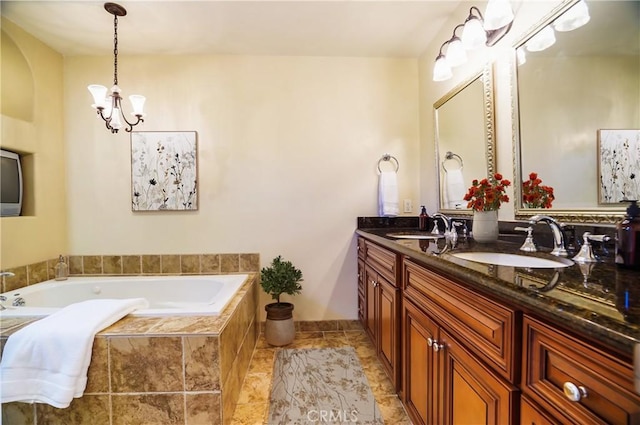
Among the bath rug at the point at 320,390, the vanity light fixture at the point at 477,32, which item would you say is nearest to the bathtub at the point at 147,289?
the bath rug at the point at 320,390

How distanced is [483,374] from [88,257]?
2950 mm

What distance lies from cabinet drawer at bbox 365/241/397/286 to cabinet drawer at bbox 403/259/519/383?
31 centimetres

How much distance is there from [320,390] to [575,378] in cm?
146

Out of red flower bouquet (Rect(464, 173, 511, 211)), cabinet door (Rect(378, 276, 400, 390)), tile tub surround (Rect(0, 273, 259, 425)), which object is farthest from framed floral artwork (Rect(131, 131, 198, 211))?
red flower bouquet (Rect(464, 173, 511, 211))

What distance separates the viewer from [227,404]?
1411mm

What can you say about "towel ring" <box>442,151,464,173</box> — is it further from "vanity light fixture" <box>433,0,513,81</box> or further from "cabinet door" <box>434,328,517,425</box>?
"cabinet door" <box>434,328,517,425</box>

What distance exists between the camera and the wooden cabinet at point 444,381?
2.50ft

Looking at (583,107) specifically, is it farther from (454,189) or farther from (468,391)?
(468,391)

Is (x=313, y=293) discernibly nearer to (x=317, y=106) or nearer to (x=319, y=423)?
(x=319, y=423)

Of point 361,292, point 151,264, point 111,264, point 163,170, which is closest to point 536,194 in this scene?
point 361,292

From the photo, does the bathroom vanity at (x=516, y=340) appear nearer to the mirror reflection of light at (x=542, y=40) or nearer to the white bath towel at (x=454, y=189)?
the white bath towel at (x=454, y=189)

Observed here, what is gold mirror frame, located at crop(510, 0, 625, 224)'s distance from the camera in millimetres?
1043

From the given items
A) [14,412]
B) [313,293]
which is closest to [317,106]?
[313,293]

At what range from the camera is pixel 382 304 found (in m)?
1.77
